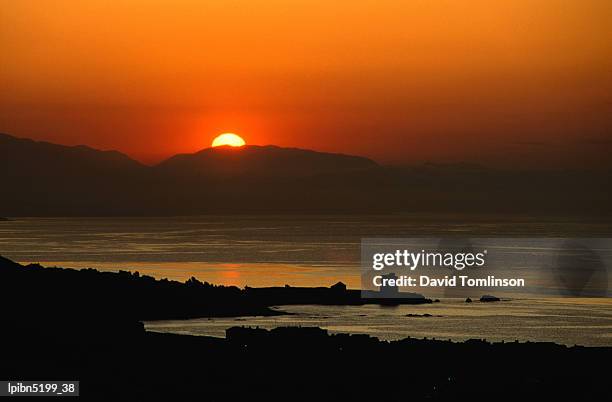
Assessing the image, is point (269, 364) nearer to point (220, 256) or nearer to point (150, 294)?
point (150, 294)

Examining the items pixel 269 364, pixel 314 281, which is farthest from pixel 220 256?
pixel 269 364

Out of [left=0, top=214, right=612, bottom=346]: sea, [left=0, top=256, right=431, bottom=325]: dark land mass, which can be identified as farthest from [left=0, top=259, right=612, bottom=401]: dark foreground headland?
[left=0, top=214, right=612, bottom=346]: sea

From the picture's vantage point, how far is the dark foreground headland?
2686cm

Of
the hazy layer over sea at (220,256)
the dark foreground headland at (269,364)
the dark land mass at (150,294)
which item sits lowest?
the dark foreground headland at (269,364)

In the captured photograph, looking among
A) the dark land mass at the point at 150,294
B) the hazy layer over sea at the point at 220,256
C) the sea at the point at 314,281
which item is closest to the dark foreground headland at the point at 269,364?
the dark land mass at the point at 150,294

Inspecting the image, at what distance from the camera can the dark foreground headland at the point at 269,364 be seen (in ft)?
88.1

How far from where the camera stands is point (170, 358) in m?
31.3

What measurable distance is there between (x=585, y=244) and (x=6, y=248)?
95828 mm

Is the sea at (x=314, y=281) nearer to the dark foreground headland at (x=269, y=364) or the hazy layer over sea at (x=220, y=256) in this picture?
the hazy layer over sea at (x=220, y=256)

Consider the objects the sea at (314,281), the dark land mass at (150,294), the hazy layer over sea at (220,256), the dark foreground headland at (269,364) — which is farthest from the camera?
the hazy layer over sea at (220,256)

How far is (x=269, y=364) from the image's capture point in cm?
3105

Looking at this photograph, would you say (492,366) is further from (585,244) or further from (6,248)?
(585,244)

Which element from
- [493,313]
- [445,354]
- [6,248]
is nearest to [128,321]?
[445,354]

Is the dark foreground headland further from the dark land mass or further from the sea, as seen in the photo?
the sea
